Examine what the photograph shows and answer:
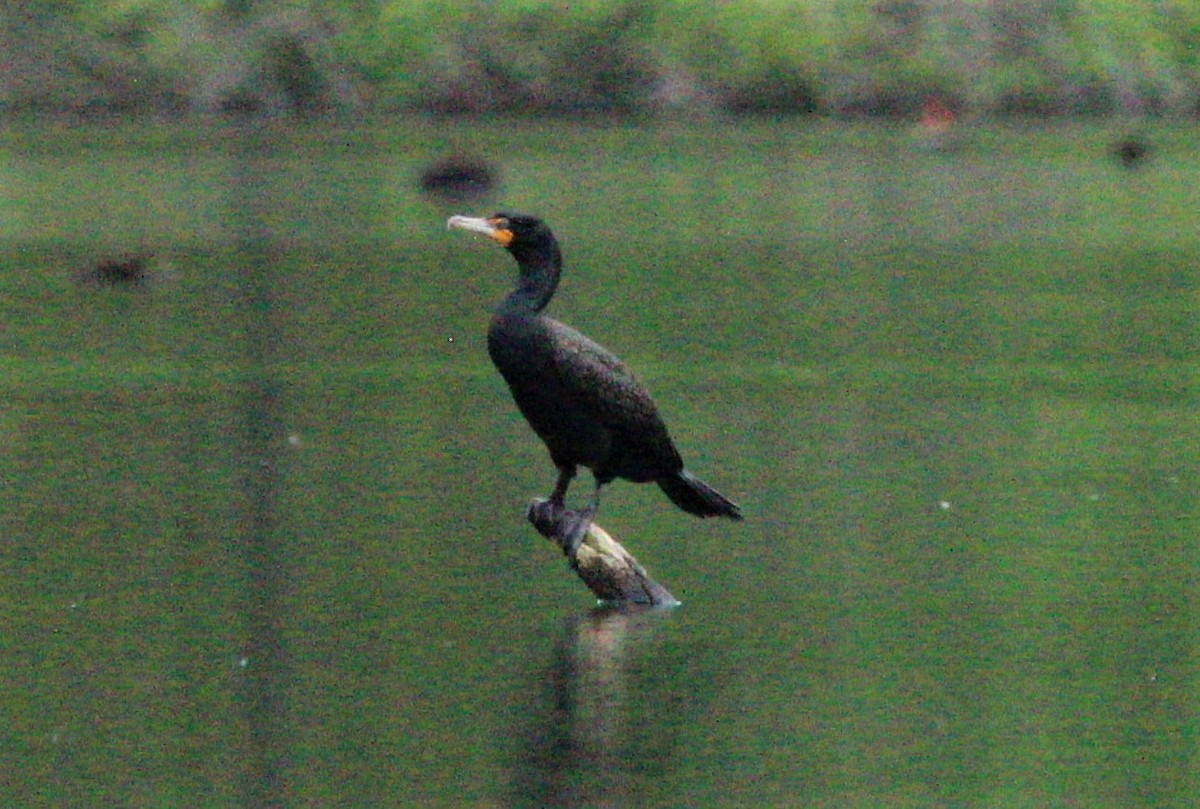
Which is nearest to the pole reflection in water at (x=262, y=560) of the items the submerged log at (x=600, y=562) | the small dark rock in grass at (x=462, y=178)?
the submerged log at (x=600, y=562)

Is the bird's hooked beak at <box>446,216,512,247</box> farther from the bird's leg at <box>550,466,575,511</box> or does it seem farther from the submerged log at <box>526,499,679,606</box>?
the submerged log at <box>526,499,679,606</box>

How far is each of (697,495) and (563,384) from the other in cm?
99

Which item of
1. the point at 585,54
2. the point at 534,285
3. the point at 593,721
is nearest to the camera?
the point at 593,721

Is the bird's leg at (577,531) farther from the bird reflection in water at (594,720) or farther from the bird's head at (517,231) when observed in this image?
the bird's head at (517,231)

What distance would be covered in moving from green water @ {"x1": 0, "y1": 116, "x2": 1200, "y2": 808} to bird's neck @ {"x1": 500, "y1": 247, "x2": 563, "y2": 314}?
1.35m

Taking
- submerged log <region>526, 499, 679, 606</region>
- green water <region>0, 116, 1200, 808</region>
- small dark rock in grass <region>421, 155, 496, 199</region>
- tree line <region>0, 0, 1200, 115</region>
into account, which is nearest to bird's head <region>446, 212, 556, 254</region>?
submerged log <region>526, 499, 679, 606</region>

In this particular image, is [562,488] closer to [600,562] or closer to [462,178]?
[600,562]

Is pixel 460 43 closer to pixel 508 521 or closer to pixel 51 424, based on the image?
pixel 51 424

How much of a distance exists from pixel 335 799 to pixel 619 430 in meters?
3.64

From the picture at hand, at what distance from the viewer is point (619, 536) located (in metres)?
16.0

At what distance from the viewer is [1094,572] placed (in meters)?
15.0

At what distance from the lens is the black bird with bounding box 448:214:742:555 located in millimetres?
13328

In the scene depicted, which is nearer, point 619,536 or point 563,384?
point 563,384


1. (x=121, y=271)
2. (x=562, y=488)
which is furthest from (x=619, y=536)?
(x=121, y=271)
